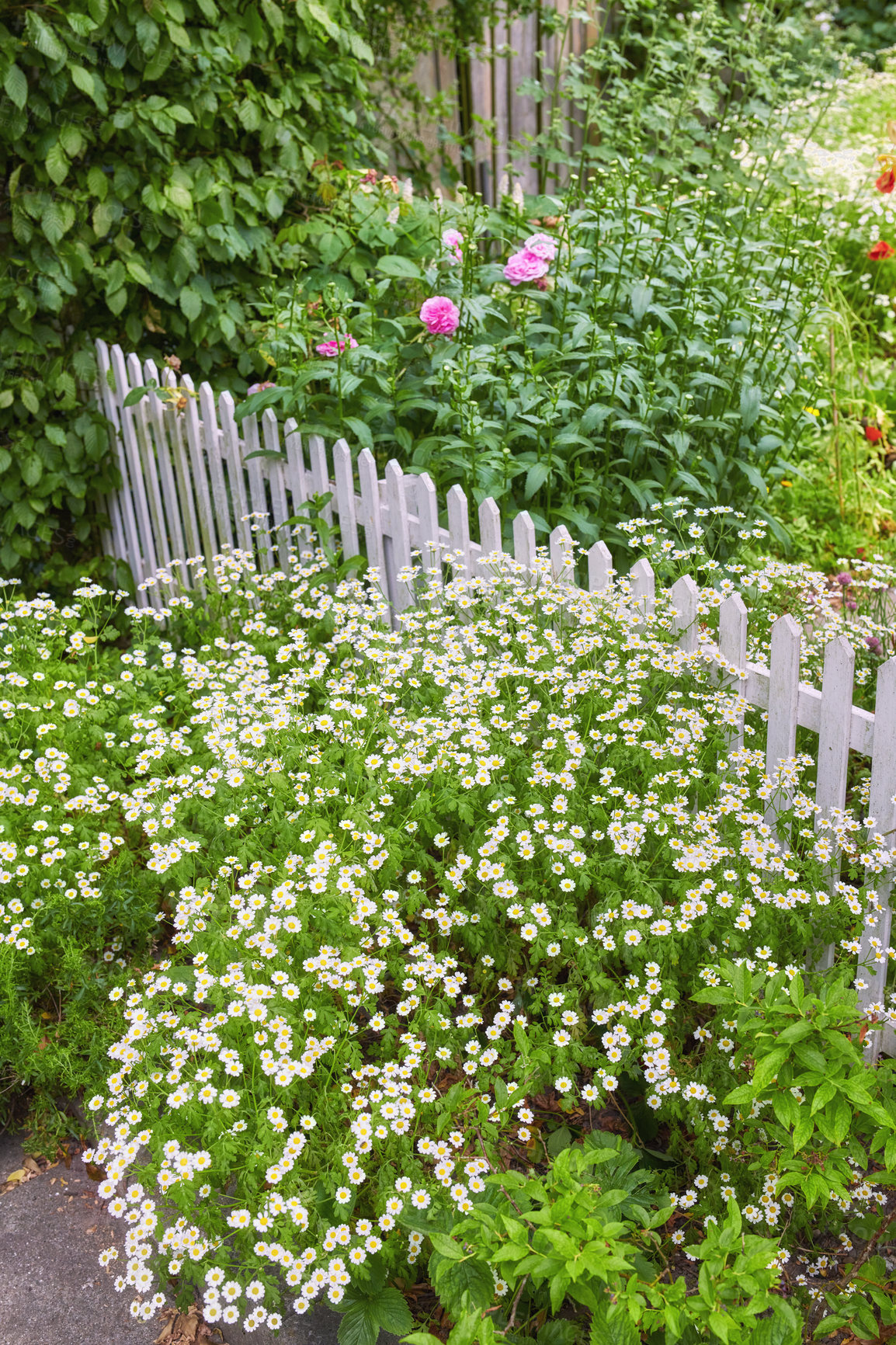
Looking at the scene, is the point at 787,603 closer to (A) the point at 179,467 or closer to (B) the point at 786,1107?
(B) the point at 786,1107

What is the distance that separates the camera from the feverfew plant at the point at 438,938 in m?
1.84

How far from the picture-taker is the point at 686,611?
2.61 m

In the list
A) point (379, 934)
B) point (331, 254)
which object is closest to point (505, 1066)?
point (379, 934)

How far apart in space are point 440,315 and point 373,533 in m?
0.73

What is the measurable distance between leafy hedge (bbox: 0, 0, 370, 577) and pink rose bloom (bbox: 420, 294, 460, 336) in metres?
1.27

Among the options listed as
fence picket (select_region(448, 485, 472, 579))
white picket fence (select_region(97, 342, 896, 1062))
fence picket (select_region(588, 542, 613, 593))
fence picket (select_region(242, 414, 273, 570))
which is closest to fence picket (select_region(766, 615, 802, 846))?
white picket fence (select_region(97, 342, 896, 1062))

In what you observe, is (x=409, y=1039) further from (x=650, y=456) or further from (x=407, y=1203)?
(x=650, y=456)

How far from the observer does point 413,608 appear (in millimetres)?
3051

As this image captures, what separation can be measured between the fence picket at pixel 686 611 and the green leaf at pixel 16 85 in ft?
9.99

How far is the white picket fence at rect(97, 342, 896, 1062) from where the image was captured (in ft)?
7.57

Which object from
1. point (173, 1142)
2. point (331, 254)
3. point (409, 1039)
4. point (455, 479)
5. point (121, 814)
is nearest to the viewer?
point (173, 1142)

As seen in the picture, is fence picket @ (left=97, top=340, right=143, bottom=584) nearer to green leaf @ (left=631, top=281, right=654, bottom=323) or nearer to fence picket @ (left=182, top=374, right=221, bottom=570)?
fence picket @ (left=182, top=374, right=221, bottom=570)

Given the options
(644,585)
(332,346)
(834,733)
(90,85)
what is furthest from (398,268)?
(834,733)

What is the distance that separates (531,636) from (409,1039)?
40.2 inches
